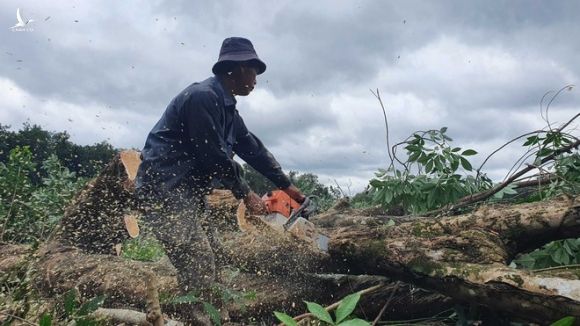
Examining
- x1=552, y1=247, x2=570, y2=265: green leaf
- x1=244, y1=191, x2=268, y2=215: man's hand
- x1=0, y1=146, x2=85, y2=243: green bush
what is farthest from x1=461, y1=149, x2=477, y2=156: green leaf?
x1=0, y1=146, x2=85, y2=243: green bush

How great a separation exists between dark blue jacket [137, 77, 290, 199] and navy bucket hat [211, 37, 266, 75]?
0.11 meters

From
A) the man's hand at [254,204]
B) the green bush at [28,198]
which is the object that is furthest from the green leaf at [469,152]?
the green bush at [28,198]

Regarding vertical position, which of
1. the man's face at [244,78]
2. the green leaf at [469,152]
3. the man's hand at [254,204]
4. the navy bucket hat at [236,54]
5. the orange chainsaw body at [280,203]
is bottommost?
the man's hand at [254,204]

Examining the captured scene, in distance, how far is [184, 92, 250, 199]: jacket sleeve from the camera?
108 inches

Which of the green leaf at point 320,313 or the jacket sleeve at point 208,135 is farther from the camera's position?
the jacket sleeve at point 208,135

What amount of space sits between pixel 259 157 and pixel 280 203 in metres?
0.45

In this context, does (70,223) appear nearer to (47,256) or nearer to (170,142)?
(47,256)

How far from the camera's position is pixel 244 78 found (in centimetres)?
306

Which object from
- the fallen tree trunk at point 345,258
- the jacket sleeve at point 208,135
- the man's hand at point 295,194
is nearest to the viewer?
the fallen tree trunk at point 345,258

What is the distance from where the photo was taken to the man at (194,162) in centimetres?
274

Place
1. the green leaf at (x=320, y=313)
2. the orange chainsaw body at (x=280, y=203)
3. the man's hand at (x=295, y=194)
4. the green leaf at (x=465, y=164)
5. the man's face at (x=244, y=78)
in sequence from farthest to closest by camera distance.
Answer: the orange chainsaw body at (x=280, y=203) → the man's hand at (x=295, y=194) → the green leaf at (x=465, y=164) → the man's face at (x=244, y=78) → the green leaf at (x=320, y=313)

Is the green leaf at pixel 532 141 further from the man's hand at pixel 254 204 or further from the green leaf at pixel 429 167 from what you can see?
the man's hand at pixel 254 204

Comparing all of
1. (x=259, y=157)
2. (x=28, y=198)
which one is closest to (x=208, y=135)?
(x=259, y=157)

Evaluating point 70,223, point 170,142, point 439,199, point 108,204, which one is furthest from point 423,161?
point 70,223
